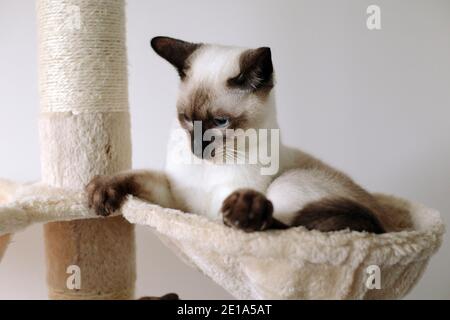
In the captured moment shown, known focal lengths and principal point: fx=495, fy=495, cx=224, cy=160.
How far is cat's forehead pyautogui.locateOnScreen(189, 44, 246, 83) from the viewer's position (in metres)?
0.96

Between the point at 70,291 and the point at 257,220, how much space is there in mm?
687

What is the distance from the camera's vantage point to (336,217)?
2.67ft

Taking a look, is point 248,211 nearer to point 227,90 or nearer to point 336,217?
point 336,217

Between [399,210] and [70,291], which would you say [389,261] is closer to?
[399,210]

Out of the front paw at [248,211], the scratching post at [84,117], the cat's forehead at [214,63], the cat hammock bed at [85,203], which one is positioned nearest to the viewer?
the front paw at [248,211]

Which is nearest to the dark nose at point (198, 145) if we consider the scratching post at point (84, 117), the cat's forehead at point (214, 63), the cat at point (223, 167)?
the cat at point (223, 167)

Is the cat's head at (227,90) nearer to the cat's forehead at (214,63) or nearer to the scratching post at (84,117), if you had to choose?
the cat's forehead at (214,63)

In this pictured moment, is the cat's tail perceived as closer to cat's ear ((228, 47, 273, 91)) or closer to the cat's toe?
cat's ear ((228, 47, 273, 91))

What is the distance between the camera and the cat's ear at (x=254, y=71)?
0.91 meters

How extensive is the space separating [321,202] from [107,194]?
415 millimetres

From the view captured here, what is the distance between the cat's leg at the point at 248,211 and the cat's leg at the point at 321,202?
11 cm

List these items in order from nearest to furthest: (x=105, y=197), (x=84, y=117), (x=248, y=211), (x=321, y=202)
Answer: (x=248, y=211) → (x=321, y=202) → (x=105, y=197) → (x=84, y=117)

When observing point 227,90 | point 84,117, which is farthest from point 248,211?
point 84,117

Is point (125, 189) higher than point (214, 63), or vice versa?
point (214, 63)
